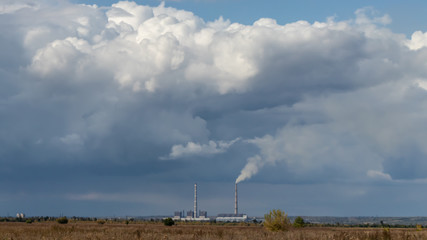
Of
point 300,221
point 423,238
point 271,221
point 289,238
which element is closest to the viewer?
point 289,238

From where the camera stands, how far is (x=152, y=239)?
1383 inches

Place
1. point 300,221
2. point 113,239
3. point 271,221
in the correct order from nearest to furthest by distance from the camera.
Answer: point 113,239, point 271,221, point 300,221

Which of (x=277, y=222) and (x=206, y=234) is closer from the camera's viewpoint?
(x=206, y=234)

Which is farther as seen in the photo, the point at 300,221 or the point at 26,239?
the point at 300,221

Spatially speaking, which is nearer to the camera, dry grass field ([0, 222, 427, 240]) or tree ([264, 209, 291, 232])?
dry grass field ([0, 222, 427, 240])

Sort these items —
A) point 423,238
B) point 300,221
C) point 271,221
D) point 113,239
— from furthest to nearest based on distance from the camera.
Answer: point 300,221, point 271,221, point 423,238, point 113,239

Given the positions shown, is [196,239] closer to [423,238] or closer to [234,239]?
[234,239]

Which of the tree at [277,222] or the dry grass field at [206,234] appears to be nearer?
the dry grass field at [206,234]

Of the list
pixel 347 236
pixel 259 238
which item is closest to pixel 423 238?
pixel 347 236

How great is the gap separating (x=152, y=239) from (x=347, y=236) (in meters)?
14.1

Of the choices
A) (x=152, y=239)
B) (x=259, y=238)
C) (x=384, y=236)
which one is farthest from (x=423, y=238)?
(x=152, y=239)

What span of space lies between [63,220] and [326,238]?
112 m

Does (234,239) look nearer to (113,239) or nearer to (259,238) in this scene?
(259,238)

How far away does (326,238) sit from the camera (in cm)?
3456
